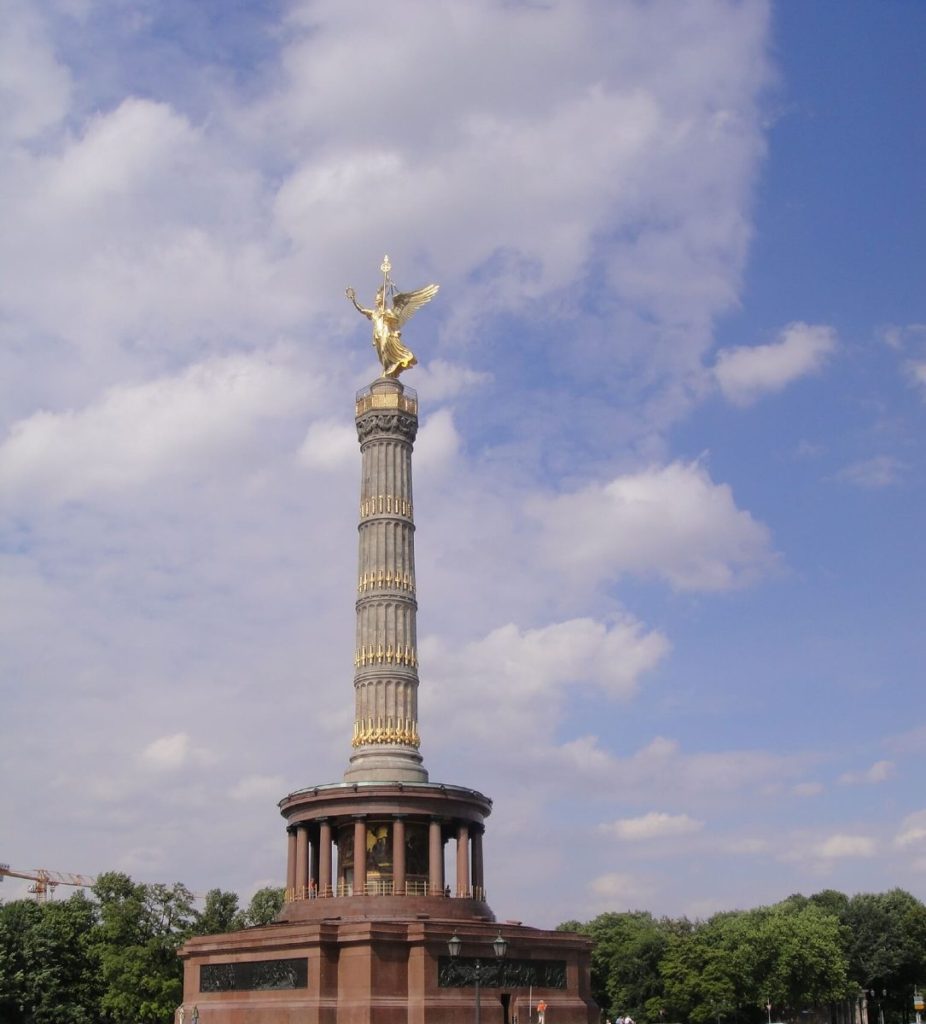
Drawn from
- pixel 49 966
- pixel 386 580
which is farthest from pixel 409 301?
pixel 49 966

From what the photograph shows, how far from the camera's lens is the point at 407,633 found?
4700 cm

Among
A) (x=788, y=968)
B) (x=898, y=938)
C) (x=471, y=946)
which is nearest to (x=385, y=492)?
(x=471, y=946)

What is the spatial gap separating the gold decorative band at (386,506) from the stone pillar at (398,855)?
12186 mm

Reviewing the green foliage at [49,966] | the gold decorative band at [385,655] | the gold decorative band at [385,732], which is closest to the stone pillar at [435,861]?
the gold decorative band at [385,732]

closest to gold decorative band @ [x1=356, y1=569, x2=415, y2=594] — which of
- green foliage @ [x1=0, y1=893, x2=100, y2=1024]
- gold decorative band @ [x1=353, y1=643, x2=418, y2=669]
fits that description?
gold decorative band @ [x1=353, y1=643, x2=418, y2=669]

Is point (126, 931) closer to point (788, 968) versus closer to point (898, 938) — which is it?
point (788, 968)

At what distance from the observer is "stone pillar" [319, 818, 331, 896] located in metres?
42.4

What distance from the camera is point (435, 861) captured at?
4144 cm

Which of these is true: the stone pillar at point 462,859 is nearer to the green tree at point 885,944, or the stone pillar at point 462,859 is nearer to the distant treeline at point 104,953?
the distant treeline at point 104,953

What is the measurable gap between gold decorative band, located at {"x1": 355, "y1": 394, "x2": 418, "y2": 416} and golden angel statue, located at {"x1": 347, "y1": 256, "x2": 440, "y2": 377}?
123 centimetres

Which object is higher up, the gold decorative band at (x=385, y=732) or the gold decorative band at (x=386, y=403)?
the gold decorative band at (x=386, y=403)

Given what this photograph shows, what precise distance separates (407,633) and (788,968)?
2884 cm

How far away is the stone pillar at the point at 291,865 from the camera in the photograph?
43281 millimetres

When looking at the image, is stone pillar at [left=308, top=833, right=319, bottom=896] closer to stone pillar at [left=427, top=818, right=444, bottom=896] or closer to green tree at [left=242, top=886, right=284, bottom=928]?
stone pillar at [left=427, top=818, right=444, bottom=896]
